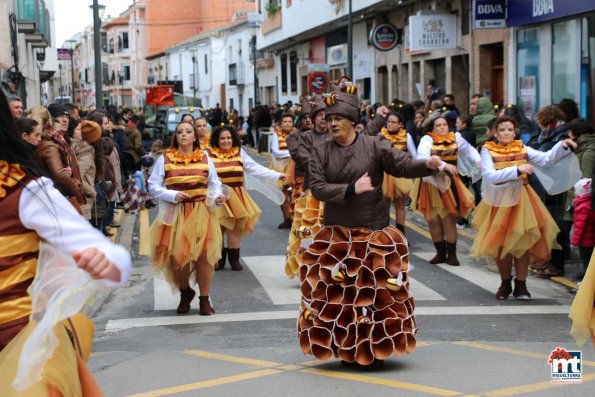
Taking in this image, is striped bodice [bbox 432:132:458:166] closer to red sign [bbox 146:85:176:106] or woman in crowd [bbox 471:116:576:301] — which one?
woman in crowd [bbox 471:116:576:301]

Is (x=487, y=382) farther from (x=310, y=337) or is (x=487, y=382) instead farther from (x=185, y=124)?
(x=185, y=124)

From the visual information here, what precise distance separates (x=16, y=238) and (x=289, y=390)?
129 inches

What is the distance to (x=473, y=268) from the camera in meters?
12.4

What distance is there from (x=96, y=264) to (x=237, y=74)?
60.8m

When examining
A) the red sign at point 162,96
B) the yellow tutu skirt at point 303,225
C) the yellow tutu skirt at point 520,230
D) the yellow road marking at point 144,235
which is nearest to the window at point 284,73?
the red sign at point 162,96

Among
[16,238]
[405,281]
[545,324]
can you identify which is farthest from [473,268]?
[16,238]

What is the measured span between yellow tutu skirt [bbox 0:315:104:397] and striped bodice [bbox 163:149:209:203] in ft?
18.7

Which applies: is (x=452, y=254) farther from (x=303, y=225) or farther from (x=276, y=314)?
(x=276, y=314)

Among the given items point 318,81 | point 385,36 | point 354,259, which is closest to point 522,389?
point 354,259

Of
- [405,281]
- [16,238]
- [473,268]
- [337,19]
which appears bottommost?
[473,268]

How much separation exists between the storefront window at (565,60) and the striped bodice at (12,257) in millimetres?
16825

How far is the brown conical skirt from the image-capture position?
714 centimetres

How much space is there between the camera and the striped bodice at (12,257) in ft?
12.7

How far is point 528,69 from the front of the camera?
72.2ft
